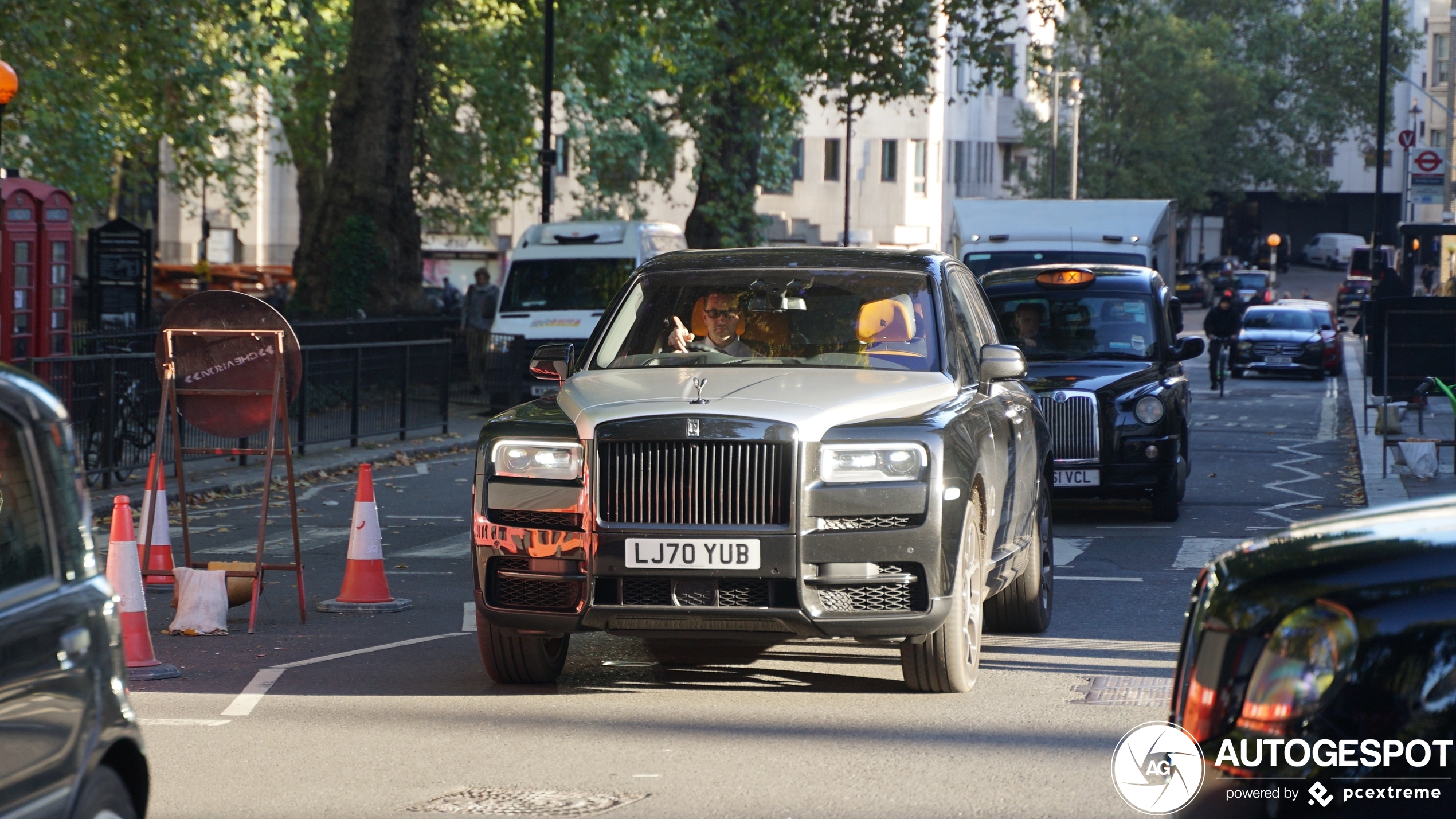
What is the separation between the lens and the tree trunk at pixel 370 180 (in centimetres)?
2712

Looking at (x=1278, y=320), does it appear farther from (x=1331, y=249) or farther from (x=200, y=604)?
(x=1331, y=249)

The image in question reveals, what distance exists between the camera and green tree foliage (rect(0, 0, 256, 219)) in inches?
1037

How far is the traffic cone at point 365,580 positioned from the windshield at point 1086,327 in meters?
6.06

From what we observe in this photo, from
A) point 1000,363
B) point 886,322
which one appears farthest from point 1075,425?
point 886,322

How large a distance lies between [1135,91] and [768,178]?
36.3m

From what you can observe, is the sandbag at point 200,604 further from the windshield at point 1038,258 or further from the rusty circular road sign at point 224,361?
the windshield at point 1038,258

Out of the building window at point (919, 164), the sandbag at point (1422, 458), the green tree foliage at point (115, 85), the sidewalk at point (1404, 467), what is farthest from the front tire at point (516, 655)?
the building window at point (919, 164)

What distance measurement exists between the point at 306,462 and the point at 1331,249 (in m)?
93.7

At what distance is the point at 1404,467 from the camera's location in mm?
17109

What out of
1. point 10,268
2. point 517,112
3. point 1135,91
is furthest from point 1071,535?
point 1135,91

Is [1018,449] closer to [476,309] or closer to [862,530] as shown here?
[862,530]

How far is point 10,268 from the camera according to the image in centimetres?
1711

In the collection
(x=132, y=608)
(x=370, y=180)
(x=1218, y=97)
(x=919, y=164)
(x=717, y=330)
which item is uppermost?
(x=1218, y=97)

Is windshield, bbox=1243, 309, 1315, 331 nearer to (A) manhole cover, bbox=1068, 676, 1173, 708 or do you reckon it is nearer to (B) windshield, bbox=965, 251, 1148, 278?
(B) windshield, bbox=965, 251, 1148, 278
